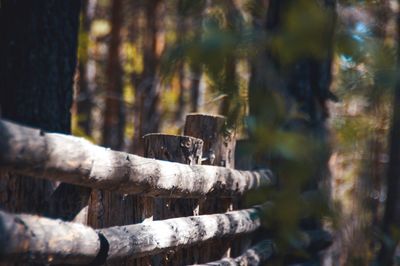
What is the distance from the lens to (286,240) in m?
1.72

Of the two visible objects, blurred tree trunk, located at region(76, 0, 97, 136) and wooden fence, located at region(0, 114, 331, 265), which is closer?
wooden fence, located at region(0, 114, 331, 265)

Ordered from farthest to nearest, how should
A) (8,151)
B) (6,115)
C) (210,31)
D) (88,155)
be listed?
(6,115), (88,155), (8,151), (210,31)

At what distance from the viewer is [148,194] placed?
3838 millimetres

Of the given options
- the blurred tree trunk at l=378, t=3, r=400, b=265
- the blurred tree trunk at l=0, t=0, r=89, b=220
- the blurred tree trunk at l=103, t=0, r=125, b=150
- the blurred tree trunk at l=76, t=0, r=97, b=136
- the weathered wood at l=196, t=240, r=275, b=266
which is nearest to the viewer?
the blurred tree trunk at l=378, t=3, r=400, b=265

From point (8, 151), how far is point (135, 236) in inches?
48.4

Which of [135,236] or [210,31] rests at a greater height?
[210,31]

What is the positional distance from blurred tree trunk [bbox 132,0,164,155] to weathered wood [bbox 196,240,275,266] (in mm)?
9301

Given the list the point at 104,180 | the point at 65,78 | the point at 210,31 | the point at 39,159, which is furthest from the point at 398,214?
the point at 65,78

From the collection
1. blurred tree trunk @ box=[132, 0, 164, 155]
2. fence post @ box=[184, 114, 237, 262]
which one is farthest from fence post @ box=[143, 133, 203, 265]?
blurred tree trunk @ box=[132, 0, 164, 155]

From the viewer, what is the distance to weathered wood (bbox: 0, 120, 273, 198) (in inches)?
99.2

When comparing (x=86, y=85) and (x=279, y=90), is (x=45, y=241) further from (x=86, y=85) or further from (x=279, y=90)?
(x=86, y=85)

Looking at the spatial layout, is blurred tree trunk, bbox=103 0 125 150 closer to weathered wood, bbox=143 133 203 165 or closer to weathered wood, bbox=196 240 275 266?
weathered wood, bbox=196 240 275 266

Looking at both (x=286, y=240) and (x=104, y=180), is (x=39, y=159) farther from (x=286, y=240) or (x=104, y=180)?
(x=286, y=240)

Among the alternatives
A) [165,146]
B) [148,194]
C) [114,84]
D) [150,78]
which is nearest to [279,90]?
[148,194]
